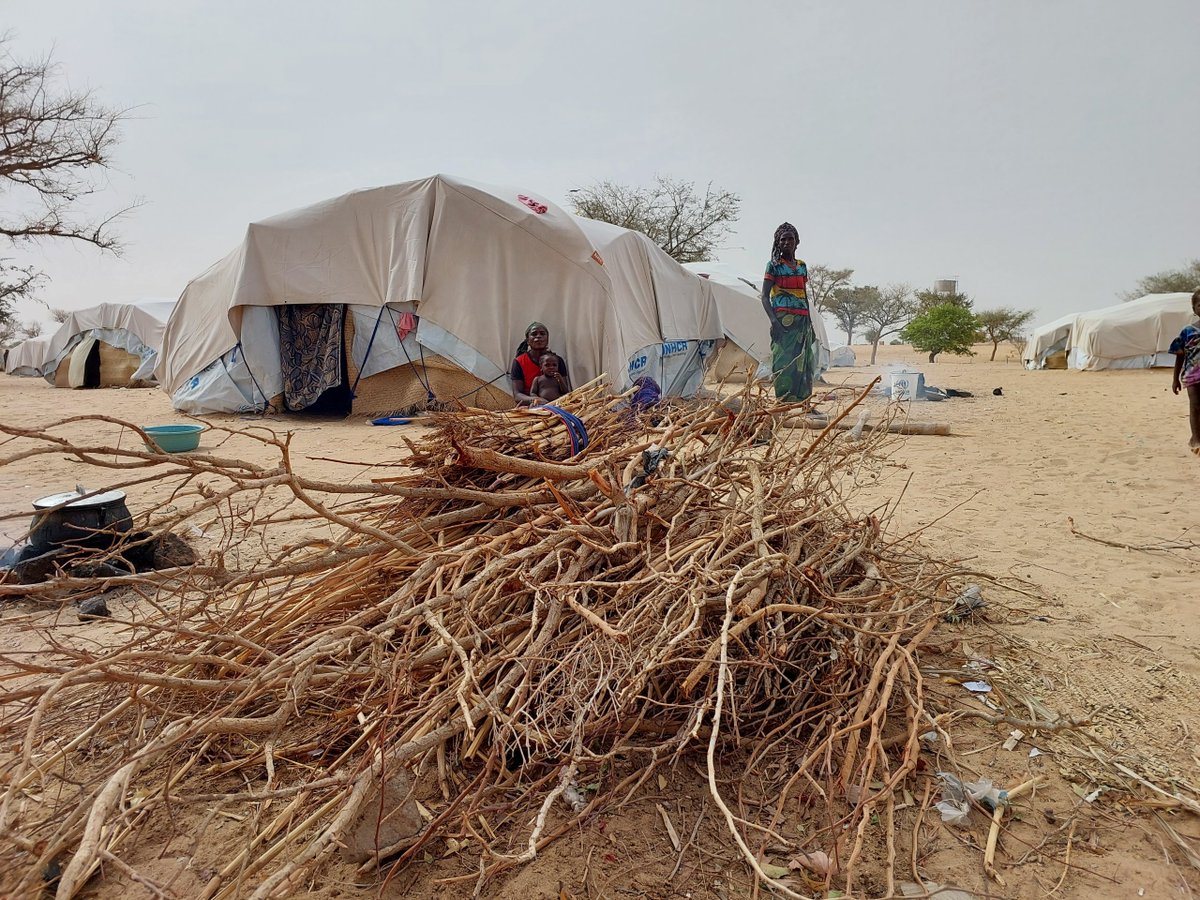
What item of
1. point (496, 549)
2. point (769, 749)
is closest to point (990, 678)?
point (769, 749)

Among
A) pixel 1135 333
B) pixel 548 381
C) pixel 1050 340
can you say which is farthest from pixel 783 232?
pixel 1050 340

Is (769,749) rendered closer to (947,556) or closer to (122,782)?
(122,782)

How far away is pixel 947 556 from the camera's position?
305 cm

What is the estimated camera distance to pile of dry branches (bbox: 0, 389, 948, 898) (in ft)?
4.24

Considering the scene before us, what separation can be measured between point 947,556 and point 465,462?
223 centimetres

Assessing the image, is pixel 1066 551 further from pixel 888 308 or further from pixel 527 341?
pixel 888 308

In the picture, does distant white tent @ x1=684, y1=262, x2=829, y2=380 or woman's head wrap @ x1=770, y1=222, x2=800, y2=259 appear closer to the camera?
woman's head wrap @ x1=770, y1=222, x2=800, y2=259

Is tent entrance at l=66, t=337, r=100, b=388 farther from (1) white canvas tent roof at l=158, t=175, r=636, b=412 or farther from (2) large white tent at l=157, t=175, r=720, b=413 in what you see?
(1) white canvas tent roof at l=158, t=175, r=636, b=412

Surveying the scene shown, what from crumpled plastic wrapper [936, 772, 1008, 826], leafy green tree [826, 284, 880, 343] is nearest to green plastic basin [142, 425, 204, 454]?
crumpled plastic wrapper [936, 772, 1008, 826]

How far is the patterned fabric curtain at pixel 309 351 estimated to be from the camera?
8.12m

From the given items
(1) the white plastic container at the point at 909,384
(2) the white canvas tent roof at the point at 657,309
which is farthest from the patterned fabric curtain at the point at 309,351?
(1) the white plastic container at the point at 909,384

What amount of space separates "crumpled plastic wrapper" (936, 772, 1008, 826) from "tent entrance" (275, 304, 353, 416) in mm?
7680

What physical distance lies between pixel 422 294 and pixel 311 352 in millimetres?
1740

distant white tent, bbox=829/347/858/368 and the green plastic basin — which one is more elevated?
distant white tent, bbox=829/347/858/368
